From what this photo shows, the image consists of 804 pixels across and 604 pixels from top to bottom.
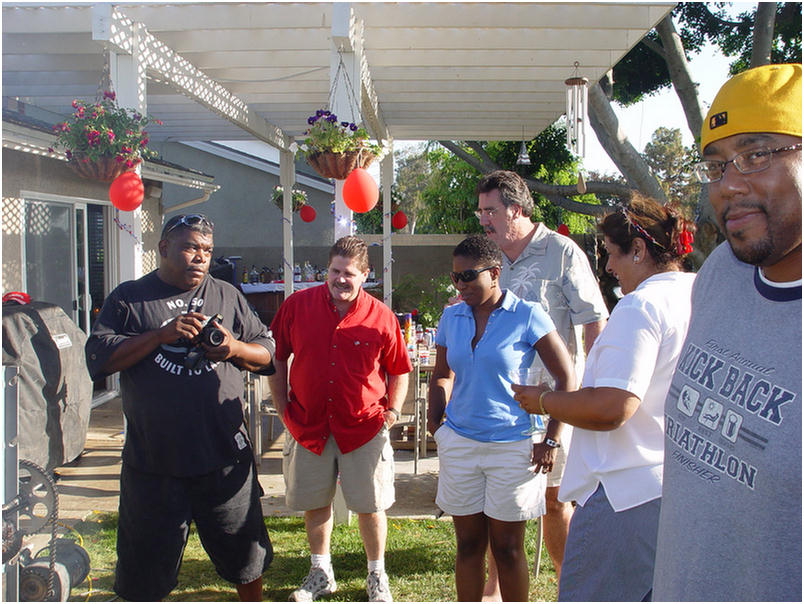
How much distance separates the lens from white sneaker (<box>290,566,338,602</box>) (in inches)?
129

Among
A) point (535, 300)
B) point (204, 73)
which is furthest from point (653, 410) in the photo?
point (204, 73)

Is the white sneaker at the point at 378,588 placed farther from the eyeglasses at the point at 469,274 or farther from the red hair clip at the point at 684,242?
the red hair clip at the point at 684,242

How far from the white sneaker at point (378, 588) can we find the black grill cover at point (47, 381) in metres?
2.08

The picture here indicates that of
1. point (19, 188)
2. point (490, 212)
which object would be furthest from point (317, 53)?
point (490, 212)

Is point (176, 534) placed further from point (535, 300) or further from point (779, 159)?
point (779, 159)

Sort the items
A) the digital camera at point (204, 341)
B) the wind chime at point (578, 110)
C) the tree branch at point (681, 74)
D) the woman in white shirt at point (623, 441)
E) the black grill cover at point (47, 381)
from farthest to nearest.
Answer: the tree branch at point (681, 74) < the wind chime at point (578, 110) < the black grill cover at point (47, 381) < the digital camera at point (204, 341) < the woman in white shirt at point (623, 441)

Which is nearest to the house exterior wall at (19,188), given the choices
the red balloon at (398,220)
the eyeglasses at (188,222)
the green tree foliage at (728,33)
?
the eyeglasses at (188,222)

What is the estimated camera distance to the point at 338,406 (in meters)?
3.20

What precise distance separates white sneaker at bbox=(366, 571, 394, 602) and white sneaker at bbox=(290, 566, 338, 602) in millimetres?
207

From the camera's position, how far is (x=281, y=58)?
6117mm

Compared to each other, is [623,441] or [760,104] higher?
[760,104]

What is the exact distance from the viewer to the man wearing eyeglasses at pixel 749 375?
3.94ft

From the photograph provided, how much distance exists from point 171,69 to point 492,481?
4.43 metres

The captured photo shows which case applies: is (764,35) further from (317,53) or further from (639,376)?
(639,376)
